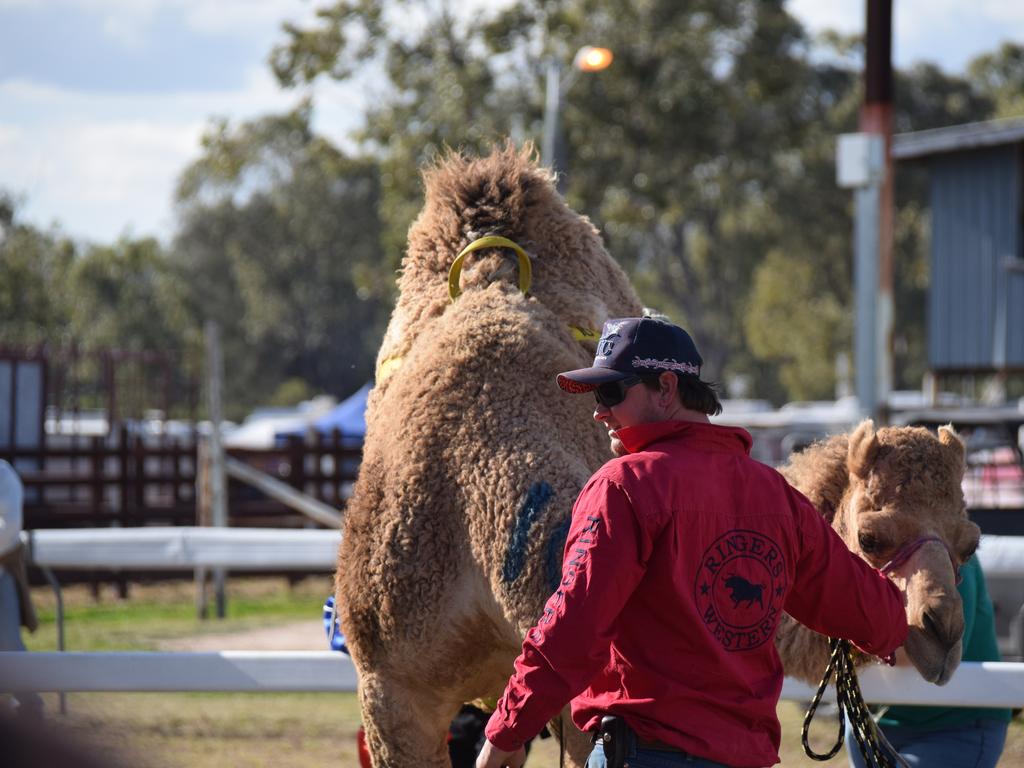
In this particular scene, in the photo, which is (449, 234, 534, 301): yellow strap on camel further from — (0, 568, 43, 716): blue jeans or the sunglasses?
(0, 568, 43, 716): blue jeans

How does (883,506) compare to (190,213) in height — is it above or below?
below

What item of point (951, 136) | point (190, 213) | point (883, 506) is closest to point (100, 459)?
point (883, 506)

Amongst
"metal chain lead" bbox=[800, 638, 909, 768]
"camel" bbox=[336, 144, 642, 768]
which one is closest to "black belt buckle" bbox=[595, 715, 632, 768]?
"camel" bbox=[336, 144, 642, 768]

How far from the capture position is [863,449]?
3.35 meters

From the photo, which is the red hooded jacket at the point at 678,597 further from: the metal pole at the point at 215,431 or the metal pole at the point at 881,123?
the metal pole at the point at 881,123

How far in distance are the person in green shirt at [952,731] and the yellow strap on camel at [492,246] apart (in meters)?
1.66

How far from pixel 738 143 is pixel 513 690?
91.8 ft

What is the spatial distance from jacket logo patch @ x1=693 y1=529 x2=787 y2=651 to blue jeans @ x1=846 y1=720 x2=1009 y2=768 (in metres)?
1.53

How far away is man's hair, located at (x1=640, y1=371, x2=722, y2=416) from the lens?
2.94 metres

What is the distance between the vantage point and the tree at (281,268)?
51.6m

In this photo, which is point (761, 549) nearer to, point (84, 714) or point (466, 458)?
point (466, 458)

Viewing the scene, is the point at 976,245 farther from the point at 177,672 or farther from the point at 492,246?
the point at 177,672

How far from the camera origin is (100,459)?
1533 centimetres

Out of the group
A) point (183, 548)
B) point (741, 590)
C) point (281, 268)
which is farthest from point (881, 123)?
point (281, 268)
